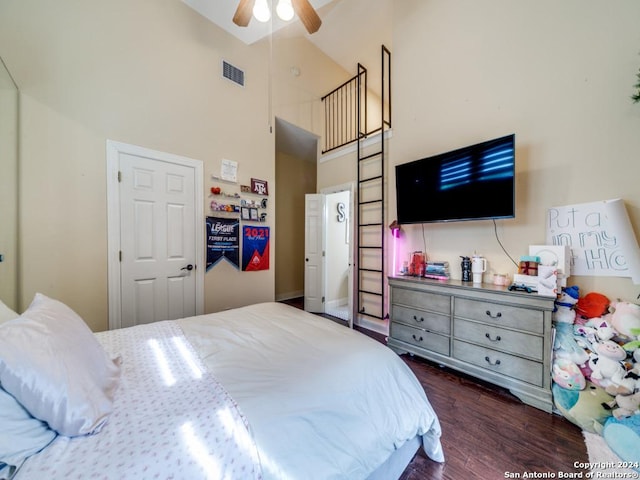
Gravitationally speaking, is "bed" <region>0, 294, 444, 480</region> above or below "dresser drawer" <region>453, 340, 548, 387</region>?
above

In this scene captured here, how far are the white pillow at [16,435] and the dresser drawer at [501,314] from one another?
2.46 meters

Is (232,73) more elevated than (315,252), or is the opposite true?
(232,73)

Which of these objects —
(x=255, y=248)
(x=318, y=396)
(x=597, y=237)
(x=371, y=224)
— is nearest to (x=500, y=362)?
(x=597, y=237)

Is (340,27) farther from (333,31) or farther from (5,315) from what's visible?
(5,315)

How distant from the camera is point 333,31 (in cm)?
368

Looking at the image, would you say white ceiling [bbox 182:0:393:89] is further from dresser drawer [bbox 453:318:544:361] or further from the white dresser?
dresser drawer [bbox 453:318:544:361]

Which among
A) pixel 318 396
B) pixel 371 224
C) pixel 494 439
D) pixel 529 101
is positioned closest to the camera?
pixel 318 396

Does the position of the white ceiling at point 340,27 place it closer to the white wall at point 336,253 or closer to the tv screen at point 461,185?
the tv screen at point 461,185

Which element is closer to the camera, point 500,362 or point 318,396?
point 318,396

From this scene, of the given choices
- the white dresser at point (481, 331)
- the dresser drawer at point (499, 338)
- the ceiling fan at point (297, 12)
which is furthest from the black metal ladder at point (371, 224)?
the ceiling fan at point (297, 12)

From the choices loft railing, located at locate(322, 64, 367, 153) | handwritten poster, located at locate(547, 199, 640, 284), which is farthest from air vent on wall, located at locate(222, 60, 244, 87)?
handwritten poster, located at locate(547, 199, 640, 284)

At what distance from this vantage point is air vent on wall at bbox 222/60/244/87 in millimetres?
2965

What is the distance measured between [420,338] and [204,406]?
2.12 meters

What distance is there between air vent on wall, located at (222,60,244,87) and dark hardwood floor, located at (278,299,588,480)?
403cm
